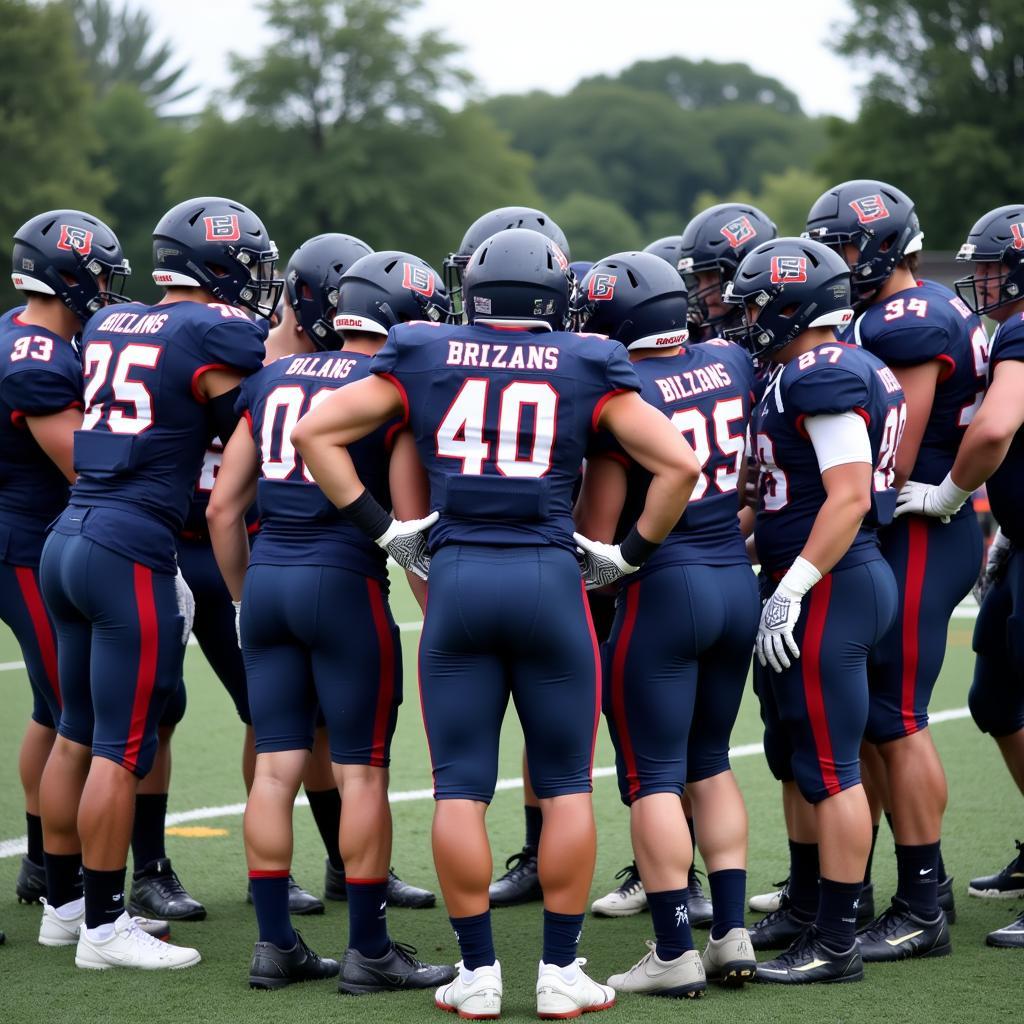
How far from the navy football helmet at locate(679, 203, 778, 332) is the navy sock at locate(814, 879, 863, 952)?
221 centimetres

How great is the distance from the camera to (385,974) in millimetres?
4473

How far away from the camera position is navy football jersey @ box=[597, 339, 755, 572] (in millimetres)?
4441

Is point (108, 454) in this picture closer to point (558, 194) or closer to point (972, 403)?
point (972, 403)

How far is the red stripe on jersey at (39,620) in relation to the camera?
518 centimetres

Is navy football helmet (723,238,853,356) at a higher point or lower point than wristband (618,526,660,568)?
higher

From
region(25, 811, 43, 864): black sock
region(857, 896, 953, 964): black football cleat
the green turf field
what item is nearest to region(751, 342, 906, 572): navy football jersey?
region(857, 896, 953, 964): black football cleat

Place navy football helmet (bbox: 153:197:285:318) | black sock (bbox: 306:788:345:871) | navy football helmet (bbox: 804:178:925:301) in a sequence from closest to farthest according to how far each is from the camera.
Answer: navy football helmet (bbox: 153:197:285:318) → navy football helmet (bbox: 804:178:925:301) → black sock (bbox: 306:788:345:871)

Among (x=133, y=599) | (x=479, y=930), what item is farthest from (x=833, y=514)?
(x=133, y=599)

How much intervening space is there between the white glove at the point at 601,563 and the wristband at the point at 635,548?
0.01m

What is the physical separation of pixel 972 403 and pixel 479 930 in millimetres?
2450

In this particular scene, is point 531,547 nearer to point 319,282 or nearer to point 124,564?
point 124,564

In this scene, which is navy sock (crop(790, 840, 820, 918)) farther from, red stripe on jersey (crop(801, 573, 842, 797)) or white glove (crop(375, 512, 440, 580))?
white glove (crop(375, 512, 440, 580))

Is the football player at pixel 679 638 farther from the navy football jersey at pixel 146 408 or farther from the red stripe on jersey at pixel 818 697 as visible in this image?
the navy football jersey at pixel 146 408

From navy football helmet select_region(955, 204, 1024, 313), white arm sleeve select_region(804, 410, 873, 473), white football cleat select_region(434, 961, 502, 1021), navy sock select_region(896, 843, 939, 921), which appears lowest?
white football cleat select_region(434, 961, 502, 1021)
